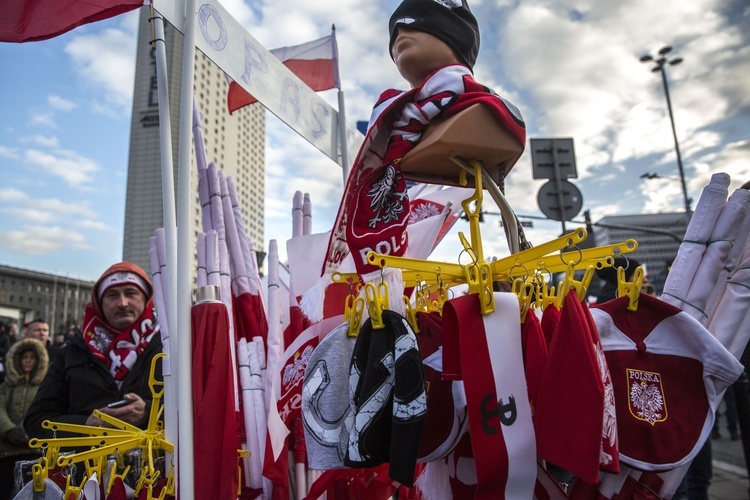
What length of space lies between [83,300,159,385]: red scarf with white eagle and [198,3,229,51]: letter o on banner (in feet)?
5.13

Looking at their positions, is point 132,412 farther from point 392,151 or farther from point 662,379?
point 662,379

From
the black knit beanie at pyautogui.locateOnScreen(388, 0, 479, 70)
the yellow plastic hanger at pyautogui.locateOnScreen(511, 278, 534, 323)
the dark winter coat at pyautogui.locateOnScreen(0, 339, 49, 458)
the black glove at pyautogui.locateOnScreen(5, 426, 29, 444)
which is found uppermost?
the black knit beanie at pyautogui.locateOnScreen(388, 0, 479, 70)

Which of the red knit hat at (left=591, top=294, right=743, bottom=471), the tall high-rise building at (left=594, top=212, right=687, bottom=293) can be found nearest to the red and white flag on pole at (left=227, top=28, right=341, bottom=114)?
the red knit hat at (left=591, top=294, right=743, bottom=471)

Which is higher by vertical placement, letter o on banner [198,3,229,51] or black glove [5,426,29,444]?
letter o on banner [198,3,229,51]

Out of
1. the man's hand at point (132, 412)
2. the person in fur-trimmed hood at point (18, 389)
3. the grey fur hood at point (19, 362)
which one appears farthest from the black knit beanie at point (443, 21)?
the grey fur hood at point (19, 362)

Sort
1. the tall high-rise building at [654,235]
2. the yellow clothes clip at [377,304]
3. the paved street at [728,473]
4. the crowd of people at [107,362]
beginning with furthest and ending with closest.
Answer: the tall high-rise building at [654,235] → the paved street at [728,473] → the crowd of people at [107,362] → the yellow clothes clip at [377,304]

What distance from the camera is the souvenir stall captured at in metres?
0.97

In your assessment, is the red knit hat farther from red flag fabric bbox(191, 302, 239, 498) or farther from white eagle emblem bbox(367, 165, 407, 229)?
red flag fabric bbox(191, 302, 239, 498)

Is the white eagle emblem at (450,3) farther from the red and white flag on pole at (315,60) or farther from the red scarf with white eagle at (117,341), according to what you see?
the red scarf with white eagle at (117,341)

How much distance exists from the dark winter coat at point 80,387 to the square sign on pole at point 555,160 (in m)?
4.38

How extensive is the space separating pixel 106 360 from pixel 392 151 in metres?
2.01

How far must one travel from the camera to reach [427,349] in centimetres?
123

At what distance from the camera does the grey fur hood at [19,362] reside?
3871 millimetres

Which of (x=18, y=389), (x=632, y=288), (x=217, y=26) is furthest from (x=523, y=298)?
(x=18, y=389)
